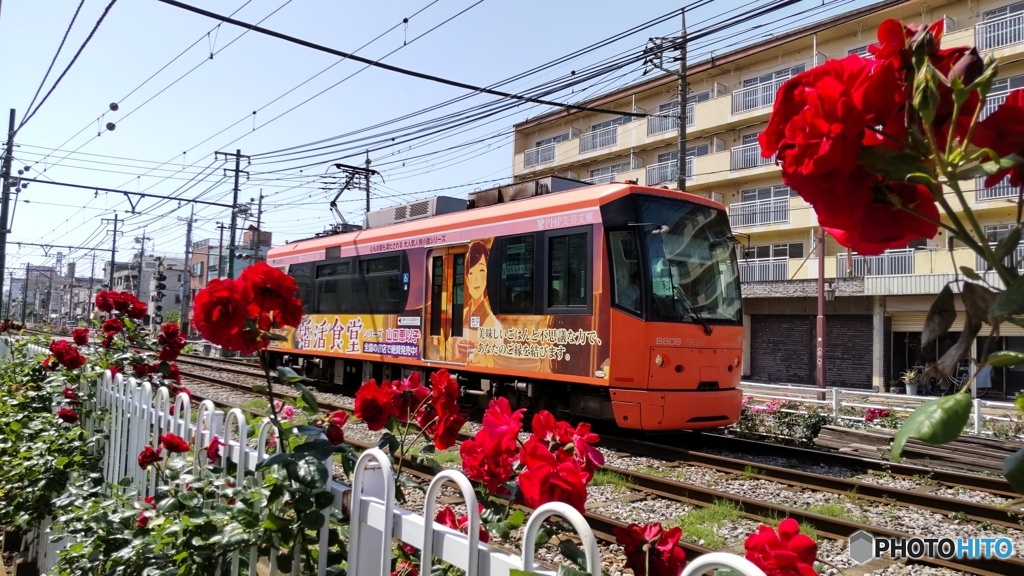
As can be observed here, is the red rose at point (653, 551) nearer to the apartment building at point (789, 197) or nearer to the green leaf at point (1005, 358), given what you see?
the green leaf at point (1005, 358)

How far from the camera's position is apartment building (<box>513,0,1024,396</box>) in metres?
23.2

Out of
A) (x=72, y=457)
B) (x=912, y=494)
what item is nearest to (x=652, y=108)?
(x=912, y=494)

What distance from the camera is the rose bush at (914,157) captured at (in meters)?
0.88

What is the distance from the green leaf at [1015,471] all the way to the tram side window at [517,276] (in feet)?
27.7

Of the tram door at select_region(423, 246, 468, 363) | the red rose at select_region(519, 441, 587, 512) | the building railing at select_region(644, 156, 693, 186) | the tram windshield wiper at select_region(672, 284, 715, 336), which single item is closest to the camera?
the red rose at select_region(519, 441, 587, 512)

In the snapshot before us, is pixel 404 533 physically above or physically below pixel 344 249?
below

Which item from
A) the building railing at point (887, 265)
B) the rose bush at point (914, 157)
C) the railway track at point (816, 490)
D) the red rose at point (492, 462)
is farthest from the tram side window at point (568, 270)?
the building railing at point (887, 265)

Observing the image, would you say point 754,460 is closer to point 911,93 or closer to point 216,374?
point 911,93

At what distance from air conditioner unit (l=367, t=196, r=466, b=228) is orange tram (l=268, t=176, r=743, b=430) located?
66 cm

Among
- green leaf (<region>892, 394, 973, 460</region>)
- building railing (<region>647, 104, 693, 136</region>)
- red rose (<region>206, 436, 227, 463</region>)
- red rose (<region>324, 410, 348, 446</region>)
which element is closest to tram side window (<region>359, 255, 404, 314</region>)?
red rose (<region>206, 436, 227, 463</region>)

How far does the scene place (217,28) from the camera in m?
10.0

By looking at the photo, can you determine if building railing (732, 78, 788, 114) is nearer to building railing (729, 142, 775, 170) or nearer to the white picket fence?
building railing (729, 142, 775, 170)

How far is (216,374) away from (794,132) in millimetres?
20769

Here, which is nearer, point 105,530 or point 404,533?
point 404,533
